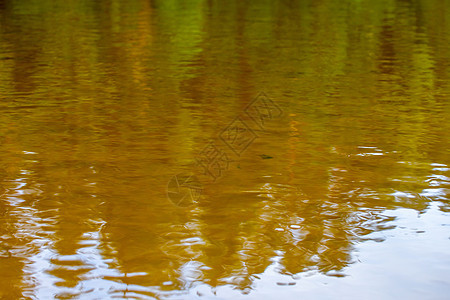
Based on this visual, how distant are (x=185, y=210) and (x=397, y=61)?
5.88 metres

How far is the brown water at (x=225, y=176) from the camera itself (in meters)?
2.59

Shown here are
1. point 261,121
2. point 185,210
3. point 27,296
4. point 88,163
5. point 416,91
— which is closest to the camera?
point 27,296

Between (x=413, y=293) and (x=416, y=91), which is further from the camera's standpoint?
(x=416, y=91)

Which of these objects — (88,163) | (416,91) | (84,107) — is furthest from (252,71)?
(88,163)

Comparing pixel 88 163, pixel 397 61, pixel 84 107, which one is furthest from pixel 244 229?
pixel 397 61

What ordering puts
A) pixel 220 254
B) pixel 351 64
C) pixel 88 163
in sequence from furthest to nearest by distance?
1. pixel 351 64
2. pixel 88 163
3. pixel 220 254

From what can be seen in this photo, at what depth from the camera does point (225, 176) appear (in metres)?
3.86

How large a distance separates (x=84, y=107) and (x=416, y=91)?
119 inches

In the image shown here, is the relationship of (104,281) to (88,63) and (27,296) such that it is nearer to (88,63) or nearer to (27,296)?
(27,296)

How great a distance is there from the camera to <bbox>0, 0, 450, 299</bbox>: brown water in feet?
8.48

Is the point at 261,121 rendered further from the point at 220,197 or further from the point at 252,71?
the point at 252,71

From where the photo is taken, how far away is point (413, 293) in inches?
95.8

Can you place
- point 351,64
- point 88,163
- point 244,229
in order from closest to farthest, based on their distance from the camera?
point 244,229
point 88,163
point 351,64

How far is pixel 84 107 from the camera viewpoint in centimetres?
570
